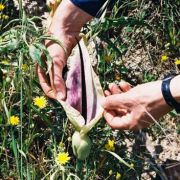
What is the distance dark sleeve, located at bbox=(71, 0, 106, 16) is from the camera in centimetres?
173

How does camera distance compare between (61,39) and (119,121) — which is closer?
(119,121)

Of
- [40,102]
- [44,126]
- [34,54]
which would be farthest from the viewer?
[44,126]

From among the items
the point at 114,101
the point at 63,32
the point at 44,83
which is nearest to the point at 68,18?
the point at 63,32

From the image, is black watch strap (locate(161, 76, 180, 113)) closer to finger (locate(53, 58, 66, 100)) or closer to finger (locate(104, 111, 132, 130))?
finger (locate(104, 111, 132, 130))

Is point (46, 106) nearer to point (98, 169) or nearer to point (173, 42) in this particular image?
point (98, 169)

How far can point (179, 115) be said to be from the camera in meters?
1.90

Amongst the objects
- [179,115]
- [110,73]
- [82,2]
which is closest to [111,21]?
[82,2]

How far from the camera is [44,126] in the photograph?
1.84 m

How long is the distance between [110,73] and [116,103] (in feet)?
1.65

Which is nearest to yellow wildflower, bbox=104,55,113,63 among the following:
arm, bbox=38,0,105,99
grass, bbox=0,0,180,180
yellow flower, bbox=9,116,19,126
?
grass, bbox=0,0,180,180

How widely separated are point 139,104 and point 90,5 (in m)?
0.46

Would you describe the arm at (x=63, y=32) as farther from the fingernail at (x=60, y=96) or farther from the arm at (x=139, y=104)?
the arm at (x=139, y=104)

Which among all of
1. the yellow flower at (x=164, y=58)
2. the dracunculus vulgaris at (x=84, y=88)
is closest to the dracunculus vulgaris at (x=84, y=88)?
the dracunculus vulgaris at (x=84, y=88)

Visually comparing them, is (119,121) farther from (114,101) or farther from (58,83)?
(58,83)
